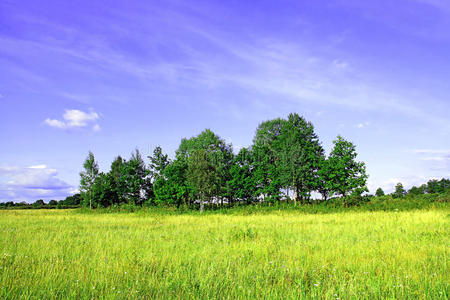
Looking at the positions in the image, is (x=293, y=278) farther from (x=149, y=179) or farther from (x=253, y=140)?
(x=149, y=179)

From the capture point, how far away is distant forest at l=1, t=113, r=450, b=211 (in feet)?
138

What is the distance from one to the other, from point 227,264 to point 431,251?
6.07 metres

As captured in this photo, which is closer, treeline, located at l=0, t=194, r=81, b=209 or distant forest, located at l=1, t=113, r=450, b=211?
distant forest, located at l=1, t=113, r=450, b=211

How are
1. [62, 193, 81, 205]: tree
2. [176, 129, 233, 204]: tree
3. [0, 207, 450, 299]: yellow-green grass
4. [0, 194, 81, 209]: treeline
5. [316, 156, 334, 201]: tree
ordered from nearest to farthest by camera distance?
[0, 207, 450, 299]: yellow-green grass, [316, 156, 334, 201]: tree, [176, 129, 233, 204]: tree, [0, 194, 81, 209]: treeline, [62, 193, 81, 205]: tree

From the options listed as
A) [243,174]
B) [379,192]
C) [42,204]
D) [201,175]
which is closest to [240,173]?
[243,174]

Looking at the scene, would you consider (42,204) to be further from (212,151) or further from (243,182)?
(243,182)

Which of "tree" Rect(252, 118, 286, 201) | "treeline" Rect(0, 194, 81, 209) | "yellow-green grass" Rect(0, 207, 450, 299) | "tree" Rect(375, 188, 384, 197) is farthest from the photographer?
"tree" Rect(375, 188, 384, 197)

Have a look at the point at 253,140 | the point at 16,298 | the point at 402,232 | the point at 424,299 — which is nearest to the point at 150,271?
the point at 16,298

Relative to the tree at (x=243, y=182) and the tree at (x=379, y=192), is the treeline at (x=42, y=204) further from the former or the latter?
the tree at (x=379, y=192)

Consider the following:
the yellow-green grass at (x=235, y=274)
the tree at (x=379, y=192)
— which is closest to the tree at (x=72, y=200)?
the yellow-green grass at (x=235, y=274)

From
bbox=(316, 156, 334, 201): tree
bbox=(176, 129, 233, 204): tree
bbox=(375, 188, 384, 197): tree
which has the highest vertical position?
bbox=(176, 129, 233, 204): tree

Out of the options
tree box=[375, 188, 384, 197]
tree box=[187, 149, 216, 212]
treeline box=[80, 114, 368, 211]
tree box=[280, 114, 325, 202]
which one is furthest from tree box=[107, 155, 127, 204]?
tree box=[375, 188, 384, 197]

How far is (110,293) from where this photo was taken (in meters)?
4.65

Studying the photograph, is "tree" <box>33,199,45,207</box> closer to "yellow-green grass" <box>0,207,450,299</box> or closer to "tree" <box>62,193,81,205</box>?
"tree" <box>62,193,81,205</box>
